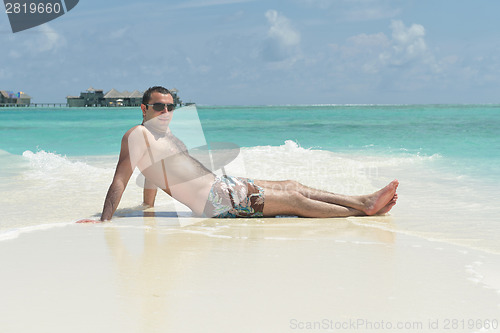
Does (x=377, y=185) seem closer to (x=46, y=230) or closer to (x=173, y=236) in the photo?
(x=173, y=236)

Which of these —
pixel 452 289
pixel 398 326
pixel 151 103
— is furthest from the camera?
pixel 151 103

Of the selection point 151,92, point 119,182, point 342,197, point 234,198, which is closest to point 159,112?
point 151,92

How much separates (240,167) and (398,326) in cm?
698

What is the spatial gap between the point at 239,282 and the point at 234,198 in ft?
5.86

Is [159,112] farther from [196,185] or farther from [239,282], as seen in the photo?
[239,282]

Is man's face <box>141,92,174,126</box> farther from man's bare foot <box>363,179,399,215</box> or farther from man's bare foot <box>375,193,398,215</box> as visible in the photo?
man's bare foot <box>375,193,398,215</box>

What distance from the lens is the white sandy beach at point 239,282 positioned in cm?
224

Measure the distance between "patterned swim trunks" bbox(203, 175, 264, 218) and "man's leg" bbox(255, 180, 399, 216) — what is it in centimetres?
11

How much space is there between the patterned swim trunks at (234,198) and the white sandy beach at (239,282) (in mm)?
506

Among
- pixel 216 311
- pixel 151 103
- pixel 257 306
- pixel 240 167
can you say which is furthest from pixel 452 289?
pixel 240 167

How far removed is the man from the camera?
433cm

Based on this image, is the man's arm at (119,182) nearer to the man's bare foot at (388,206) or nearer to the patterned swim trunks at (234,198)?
the patterned swim trunks at (234,198)

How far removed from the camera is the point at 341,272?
2900mm

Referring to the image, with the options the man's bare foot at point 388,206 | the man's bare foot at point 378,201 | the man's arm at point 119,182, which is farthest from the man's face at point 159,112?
the man's bare foot at point 388,206
